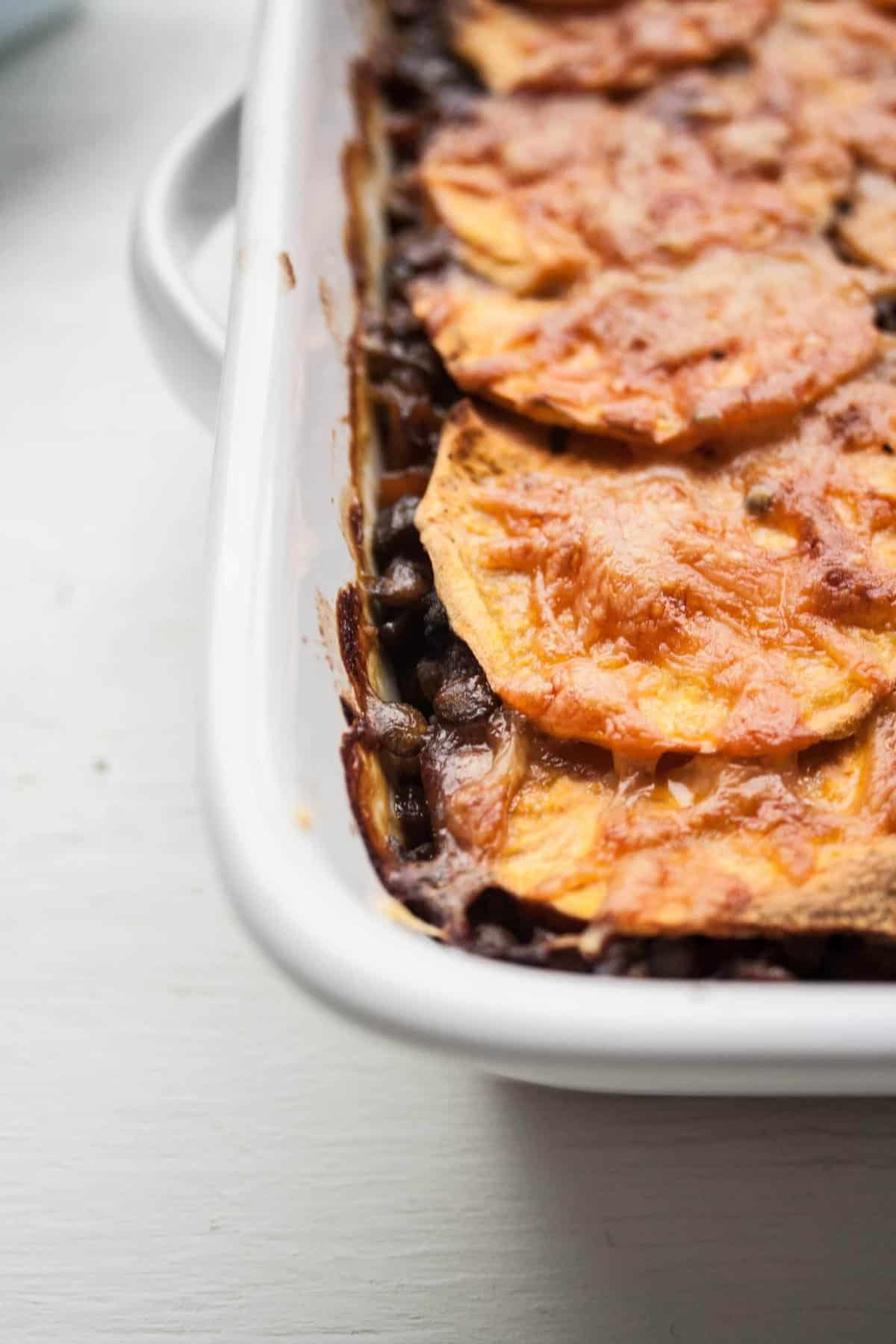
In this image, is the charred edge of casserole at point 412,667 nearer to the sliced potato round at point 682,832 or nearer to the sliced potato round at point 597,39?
the sliced potato round at point 682,832

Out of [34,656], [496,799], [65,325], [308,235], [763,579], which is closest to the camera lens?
[496,799]

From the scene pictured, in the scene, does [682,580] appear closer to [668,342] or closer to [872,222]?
[668,342]

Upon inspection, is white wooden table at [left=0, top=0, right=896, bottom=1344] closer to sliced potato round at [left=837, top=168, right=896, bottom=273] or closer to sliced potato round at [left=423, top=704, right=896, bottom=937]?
sliced potato round at [left=423, top=704, right=896, bottom=937]

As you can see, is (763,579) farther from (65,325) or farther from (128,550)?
(65,325)

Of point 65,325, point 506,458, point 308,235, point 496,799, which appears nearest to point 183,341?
point 308,235

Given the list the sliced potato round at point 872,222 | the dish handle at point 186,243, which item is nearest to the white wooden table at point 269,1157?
the dish handle at point 186,243

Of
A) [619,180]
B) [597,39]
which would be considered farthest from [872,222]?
[597,39]
